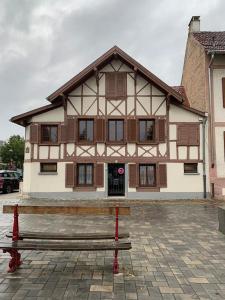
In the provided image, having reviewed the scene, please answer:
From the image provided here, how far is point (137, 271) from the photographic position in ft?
18.3

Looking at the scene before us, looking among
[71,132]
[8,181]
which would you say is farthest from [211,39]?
[8,181]

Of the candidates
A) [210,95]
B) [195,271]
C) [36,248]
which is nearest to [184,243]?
[195,271]

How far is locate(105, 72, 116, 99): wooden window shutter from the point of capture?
1944cm

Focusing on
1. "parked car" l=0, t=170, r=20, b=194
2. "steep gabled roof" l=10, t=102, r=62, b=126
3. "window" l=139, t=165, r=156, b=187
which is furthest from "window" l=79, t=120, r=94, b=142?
"parked car" l=0, t=170, r=20, b=194

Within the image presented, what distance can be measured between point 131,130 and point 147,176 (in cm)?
281

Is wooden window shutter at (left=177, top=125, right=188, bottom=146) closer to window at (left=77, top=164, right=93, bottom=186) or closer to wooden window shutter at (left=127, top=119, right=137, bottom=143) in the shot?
wooden window shutter at (left=127, top=119, right=137, bottom=143)

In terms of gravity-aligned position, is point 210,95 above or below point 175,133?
above

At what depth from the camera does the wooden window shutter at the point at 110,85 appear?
19.4 m

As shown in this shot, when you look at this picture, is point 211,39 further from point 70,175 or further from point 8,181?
point 8,181

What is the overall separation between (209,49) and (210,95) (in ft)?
8.38

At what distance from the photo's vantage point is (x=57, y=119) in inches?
768

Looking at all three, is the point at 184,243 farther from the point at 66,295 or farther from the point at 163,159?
the point at 163,159

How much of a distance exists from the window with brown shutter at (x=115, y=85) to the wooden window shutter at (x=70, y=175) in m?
4.56

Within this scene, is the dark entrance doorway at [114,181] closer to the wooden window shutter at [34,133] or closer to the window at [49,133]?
the window at [49,133]
